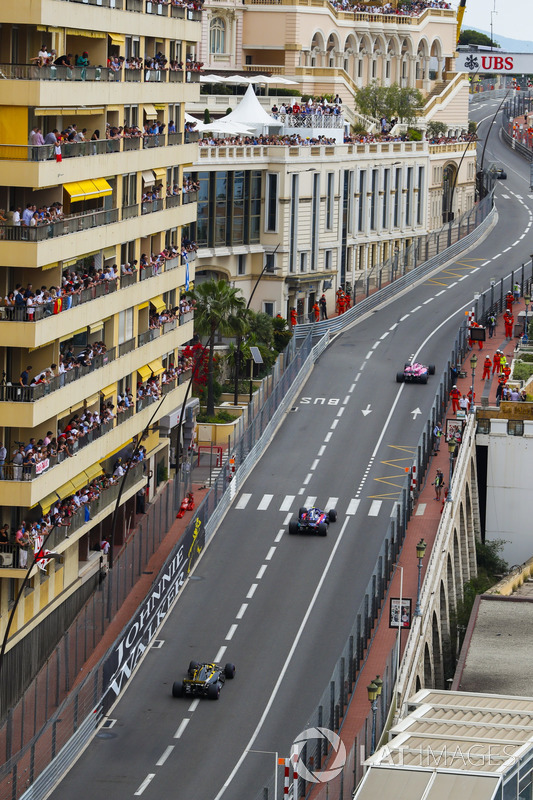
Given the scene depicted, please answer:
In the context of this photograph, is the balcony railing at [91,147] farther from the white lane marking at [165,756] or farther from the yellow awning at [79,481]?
the white lane marking at [165,756]

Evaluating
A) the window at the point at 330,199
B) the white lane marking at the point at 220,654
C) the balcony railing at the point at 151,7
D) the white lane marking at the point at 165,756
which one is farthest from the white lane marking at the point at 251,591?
the window at the point at 330,199

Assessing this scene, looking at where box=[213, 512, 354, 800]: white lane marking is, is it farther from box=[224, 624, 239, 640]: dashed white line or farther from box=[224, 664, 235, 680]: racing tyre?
box=[224, 624, 239, 640]: dashed white line

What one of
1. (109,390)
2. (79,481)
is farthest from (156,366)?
(79,481)

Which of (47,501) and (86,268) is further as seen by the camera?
(86,268)

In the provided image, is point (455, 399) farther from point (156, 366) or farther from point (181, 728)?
point (181, 728)

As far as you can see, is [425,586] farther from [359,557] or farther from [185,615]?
[185,615]

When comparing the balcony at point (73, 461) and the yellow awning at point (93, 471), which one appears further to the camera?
the yellow awning at point (93, 471)

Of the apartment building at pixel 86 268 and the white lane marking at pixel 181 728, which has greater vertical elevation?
the apartment building at pixel 86 268
